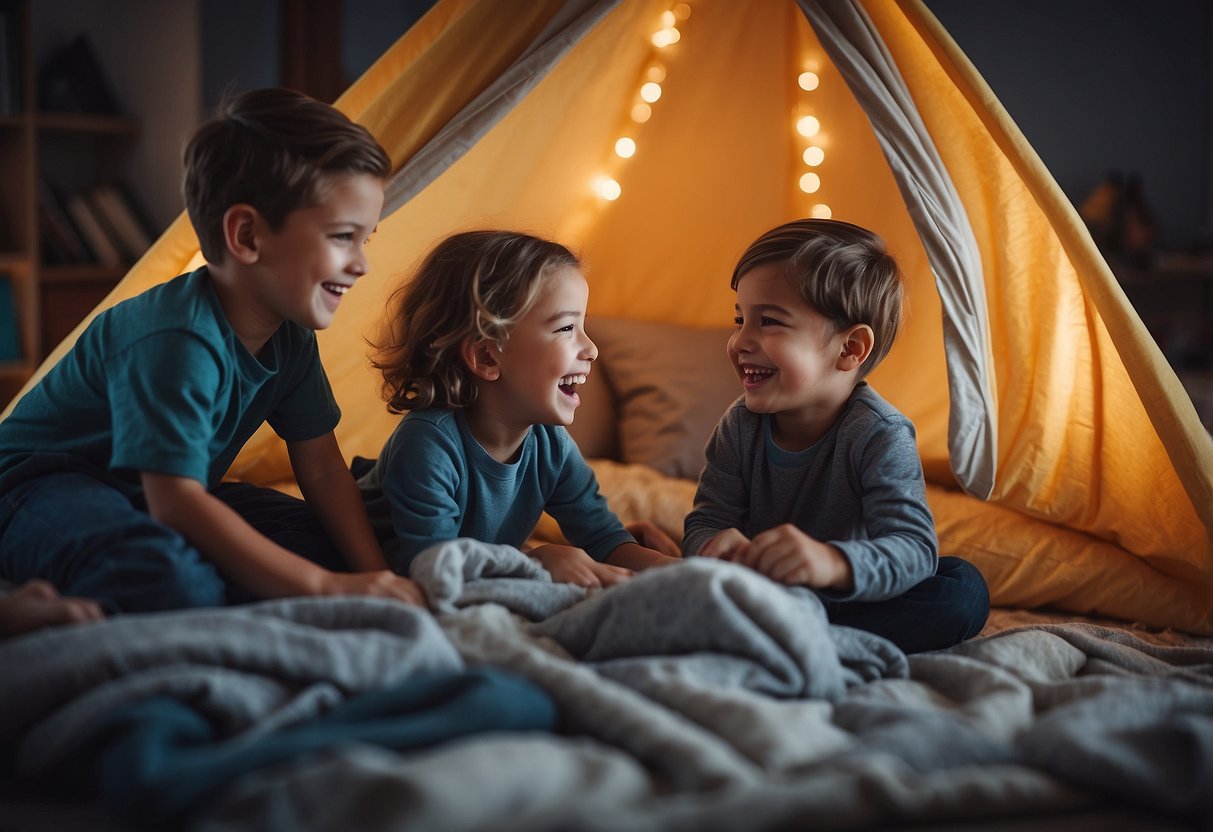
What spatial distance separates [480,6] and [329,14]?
244 centimetres

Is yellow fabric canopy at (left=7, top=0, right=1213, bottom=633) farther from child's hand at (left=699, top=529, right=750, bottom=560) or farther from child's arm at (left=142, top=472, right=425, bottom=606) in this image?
child's arm at (left=142, top=472, right=425, bottom=606)

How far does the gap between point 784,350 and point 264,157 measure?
27.2 inches

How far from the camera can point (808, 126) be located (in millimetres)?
2148

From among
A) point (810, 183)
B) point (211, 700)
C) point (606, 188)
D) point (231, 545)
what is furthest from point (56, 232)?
point (211, 700)

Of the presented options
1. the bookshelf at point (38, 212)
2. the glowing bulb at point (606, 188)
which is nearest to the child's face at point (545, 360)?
the glowing bulb at point (606, 188)

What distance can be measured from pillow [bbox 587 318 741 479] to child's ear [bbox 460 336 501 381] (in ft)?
2.27

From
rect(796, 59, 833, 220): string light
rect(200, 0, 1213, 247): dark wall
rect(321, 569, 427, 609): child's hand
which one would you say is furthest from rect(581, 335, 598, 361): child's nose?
rect(200, 0, 1213, 247): dark wall

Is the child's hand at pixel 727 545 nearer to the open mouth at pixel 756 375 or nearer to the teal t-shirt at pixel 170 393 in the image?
the open mouth at pixel 756 375

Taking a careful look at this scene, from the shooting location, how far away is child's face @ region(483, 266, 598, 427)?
1449mm

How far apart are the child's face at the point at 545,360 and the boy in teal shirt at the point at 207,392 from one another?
0.25 m

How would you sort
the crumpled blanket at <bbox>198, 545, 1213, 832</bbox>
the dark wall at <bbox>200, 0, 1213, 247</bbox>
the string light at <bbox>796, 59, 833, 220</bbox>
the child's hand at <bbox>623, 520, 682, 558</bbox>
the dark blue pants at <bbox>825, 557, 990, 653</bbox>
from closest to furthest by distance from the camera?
1. the crumpled blanket at <bbox>198, 545, 1213, 832</bbox>
2. the dark blue pants at <bbox>825, 557, 990, 653</bbox>
3. the child's hand at <bbox>623, 520, 682, 558</bbox>
4. the string light at <bbox>796, 59, 833, 220</bbox>
5. the dark wall at <bbox>200, 0, 1213, 247</bbox>

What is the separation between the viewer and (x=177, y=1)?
346 centimetres

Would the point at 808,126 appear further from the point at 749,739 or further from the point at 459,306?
the point at 749,739

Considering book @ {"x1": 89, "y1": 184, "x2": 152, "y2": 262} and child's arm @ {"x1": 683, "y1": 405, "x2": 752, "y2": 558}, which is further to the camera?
book @ {"x1": 89, "y1": 184, "x2": 152, "y2": 262}
